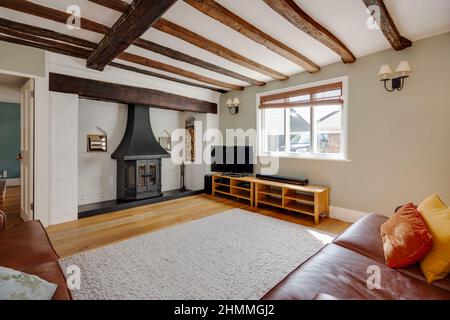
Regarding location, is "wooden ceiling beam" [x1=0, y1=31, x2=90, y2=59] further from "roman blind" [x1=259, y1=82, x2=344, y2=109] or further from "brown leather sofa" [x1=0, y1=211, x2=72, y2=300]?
"roman blind" [x1=259, y1=82, x2=344, y2=109]

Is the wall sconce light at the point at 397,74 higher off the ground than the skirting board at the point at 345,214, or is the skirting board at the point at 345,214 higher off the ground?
the wall sconce light at the point at 397,74

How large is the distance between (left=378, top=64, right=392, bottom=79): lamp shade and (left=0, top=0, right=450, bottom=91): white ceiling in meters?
0.32

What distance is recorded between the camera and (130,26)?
83.5 inches

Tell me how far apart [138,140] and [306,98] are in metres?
3.15

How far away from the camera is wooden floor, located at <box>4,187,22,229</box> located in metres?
3.22

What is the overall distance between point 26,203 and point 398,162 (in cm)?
509

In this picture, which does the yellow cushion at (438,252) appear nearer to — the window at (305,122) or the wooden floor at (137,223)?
the wooden floor at (137,223)

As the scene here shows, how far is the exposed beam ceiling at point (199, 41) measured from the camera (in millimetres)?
2014

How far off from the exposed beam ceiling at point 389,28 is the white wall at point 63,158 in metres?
3.82

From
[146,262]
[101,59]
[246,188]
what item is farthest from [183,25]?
[246,188]

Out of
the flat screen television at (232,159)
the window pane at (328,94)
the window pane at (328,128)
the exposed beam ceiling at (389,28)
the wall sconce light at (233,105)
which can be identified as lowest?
the flat screen television at (232,159)

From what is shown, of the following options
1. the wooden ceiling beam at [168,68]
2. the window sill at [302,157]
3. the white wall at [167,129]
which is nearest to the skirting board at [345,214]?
the window sill at [302,157]

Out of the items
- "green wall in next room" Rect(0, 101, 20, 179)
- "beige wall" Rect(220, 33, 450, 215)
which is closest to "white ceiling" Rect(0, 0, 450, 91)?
"beige wall" Rect(220, 33, 450, 215)

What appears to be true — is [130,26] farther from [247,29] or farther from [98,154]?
[98,154]
